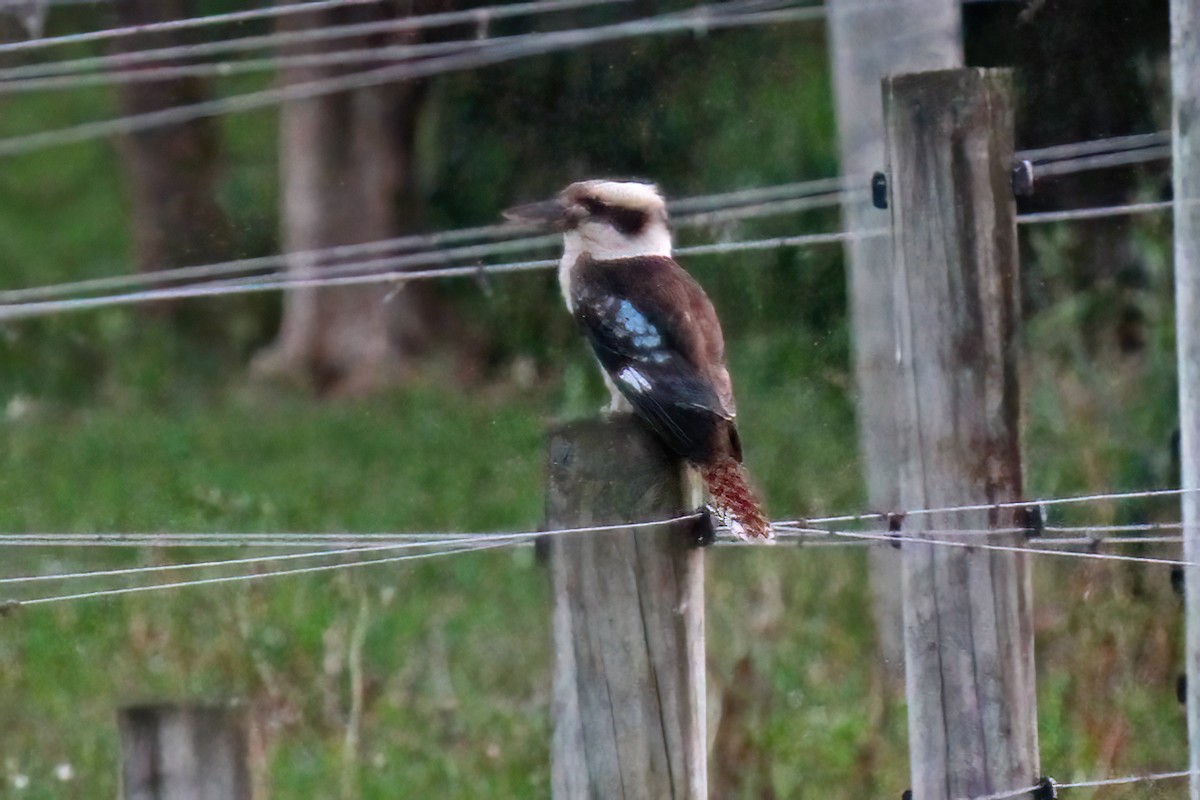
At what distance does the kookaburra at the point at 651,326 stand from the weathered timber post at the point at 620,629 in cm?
28

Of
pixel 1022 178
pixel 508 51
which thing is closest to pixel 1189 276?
pixel 1022 178

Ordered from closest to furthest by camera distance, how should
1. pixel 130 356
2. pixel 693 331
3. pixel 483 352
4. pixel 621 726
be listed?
1. pixel 621 726
2. pixel 693 331
3. pixel 483 352
4. pixel 130 356

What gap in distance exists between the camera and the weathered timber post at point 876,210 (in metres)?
5.26

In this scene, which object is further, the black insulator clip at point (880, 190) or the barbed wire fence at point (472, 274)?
the black insulator clip at point (880, 190)

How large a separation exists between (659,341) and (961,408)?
2.59ft

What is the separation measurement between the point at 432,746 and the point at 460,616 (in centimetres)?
108

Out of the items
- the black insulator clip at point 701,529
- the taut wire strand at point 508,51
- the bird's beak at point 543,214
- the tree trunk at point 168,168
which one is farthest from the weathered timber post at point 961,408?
the tree trunk at point 168,168

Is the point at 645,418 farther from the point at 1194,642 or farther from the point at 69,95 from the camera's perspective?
the point at 69,95

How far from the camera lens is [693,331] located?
381 centimetres

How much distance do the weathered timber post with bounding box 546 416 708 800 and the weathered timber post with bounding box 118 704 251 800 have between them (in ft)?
1.64

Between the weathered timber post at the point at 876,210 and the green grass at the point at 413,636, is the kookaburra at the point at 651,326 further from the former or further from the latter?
the weathered timber post at the point at 876,210

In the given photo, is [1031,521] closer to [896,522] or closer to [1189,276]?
[896,522]

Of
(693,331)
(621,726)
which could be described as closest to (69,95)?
(693,331)

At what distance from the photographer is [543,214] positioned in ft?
13.3
